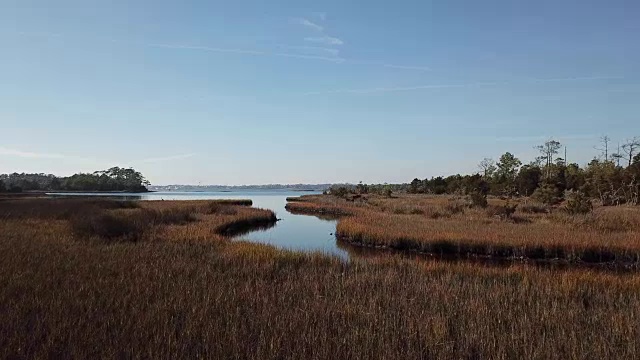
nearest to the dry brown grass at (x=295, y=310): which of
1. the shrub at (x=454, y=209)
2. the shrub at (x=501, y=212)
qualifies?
the shrub at (x=501, y=212)

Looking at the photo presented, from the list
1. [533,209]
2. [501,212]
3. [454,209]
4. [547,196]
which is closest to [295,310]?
[501,212]

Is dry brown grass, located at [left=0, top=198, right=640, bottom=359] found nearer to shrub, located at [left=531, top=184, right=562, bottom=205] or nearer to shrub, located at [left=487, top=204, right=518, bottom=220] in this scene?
shrub, located at [left=487, top=204, right=518, bottom=220]

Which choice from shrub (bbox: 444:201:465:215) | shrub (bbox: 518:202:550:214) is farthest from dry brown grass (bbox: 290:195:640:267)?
shrub (bbox: 518:202:550:214)

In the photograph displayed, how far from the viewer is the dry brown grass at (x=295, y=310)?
233 inches

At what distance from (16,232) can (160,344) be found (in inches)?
599

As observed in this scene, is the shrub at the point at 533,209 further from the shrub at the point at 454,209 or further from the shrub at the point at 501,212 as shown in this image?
the shrub at the point at 454,209

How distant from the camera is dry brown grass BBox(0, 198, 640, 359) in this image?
19.4 feet

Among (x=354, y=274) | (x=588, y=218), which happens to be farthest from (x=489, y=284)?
(x=588, y=218)

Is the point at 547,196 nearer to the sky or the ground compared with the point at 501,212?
nearer to the sky

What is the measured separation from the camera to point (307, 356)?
5.79 metres

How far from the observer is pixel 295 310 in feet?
25.5

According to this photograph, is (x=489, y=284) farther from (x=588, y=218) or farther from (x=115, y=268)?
(x=588, y=218)

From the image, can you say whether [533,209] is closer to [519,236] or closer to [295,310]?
[519,236]

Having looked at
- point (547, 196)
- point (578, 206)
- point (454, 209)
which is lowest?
point (454, 209)
